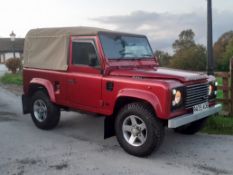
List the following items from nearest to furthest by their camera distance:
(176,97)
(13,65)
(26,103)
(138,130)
Answer: (176,97)
(138,130)
(26,103)
(13,65)

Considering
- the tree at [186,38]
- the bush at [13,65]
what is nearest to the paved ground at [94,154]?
the bush at [13,65]

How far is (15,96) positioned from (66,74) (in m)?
7.10

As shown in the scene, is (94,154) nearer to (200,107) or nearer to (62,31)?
(200,107)

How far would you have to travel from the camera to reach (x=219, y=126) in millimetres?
7504

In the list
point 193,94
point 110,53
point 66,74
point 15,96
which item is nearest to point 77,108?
point 66,74

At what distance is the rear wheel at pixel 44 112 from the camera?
24.2 ft

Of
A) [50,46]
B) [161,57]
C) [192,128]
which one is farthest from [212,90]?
[161,57]

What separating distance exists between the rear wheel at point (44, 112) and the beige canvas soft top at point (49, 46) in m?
0.69

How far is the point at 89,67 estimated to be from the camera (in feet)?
21.1

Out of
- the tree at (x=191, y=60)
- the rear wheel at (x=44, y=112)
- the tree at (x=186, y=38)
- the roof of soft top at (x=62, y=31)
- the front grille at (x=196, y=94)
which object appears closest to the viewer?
the front grille at (x=196, y=94)

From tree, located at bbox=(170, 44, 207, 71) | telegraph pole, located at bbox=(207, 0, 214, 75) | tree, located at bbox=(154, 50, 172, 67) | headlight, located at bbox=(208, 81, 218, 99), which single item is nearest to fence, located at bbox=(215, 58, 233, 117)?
telegraph pole, located at bbox=(207, 0, 214, 75)

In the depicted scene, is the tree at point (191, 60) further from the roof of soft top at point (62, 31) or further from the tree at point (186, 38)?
the tree at point (186, 38)

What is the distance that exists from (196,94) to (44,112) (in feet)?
11.4

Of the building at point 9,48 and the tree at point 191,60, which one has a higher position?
the building at point 9,48
